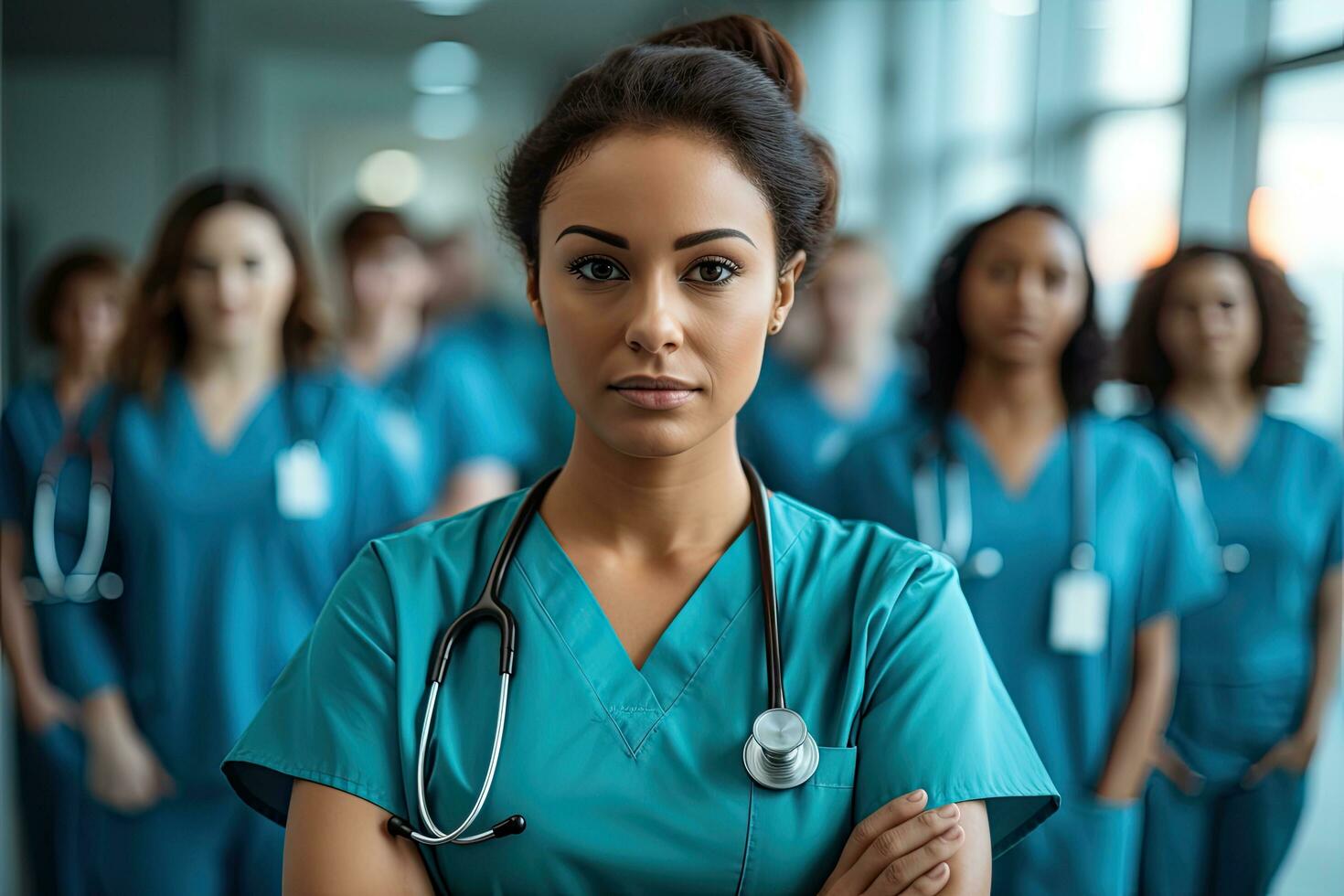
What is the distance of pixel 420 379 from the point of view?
10.6ft

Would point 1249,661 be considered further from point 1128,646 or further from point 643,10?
point 643,10

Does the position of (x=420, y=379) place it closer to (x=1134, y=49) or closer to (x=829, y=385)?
(x=829, y=385)

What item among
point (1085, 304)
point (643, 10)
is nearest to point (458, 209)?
point (643, 10)

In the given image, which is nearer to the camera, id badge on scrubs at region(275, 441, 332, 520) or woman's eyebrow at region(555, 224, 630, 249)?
woman's eyebrow at region(555, 224, 630, 249)

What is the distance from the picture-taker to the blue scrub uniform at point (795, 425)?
10.7ft

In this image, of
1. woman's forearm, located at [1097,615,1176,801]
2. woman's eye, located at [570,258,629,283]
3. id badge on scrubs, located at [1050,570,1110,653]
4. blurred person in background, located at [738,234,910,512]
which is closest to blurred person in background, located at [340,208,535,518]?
blurred person in background, located at [738,234,910,512]

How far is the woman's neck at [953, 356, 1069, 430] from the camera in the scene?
205 centimetres

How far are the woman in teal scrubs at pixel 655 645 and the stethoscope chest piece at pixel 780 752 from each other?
0.8 inches

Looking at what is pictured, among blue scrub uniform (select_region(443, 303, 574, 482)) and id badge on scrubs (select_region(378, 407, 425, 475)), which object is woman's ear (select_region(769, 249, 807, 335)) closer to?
id badge on scrubs (select_region(378, 407, 425, 475))

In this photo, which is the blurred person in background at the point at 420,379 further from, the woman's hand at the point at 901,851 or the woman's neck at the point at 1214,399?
the woman's hand at the point at 901,851

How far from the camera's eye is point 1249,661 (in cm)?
224

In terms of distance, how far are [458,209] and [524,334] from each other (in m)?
4.36

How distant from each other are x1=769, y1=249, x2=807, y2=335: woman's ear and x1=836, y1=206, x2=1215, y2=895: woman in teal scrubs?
0.85 m

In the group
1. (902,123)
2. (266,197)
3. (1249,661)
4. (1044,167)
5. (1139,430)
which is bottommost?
(1249,661)
